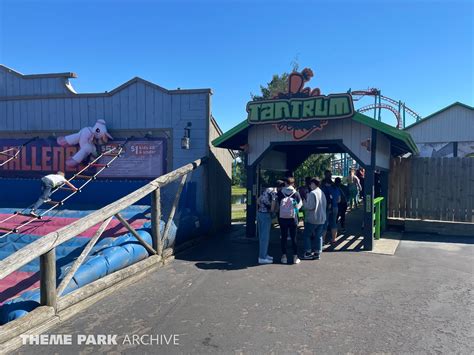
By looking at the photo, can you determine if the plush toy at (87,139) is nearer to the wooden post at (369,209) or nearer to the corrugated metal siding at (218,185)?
the corrugated metal siding at (218,185)

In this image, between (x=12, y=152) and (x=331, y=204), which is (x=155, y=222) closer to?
(x=331, y=204)

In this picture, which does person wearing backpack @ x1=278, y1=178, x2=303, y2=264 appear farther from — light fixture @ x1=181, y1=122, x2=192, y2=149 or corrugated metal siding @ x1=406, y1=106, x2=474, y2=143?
corrugated metal siding @ x1=406, y1=106, x2=474, y2=143

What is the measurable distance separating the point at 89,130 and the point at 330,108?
6817mm

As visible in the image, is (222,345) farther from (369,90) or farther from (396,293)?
(369,90)

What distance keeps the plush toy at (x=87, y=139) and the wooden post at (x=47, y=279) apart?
660cm

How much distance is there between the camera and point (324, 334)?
412cm

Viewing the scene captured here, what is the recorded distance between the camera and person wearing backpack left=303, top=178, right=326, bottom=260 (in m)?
7.25

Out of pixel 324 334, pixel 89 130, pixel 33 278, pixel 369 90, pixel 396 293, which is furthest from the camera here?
pixel 369 90

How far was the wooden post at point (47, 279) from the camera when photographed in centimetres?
436

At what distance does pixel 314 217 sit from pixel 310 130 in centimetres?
231

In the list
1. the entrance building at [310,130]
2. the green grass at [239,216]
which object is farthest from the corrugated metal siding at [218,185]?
the green grass at [239,216]

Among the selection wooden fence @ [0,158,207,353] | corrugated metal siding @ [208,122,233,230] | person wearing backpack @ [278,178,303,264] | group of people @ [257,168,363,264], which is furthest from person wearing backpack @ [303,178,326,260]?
corrugated metal siding @ [208,122,233,230]

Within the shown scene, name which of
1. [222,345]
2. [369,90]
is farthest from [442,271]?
[369,90]

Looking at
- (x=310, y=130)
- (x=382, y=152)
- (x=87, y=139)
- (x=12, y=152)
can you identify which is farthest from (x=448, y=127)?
(x=12, y=152)
